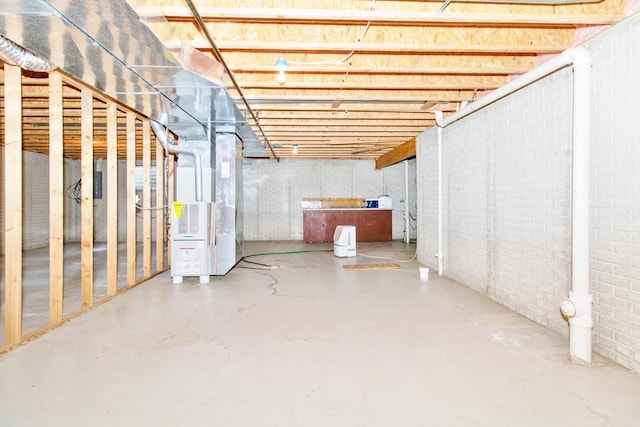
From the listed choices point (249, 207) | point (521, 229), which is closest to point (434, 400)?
point (521, 229)

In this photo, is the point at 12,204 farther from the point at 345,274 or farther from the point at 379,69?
the point at 345,274

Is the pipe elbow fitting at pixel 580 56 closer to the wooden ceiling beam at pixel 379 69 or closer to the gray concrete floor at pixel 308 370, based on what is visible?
the wooden ceiling beam at pixel 379 69

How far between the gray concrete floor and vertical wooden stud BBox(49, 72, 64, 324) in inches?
10.6

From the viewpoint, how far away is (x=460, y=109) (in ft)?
13.3

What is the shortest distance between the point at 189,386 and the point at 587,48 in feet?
11.4

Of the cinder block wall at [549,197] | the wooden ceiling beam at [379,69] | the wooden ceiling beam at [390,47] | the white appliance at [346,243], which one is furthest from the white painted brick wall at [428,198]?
the wooden ceiling beam at [390,47]

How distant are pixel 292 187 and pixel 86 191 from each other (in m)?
6.40

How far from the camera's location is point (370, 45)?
8.78 ft

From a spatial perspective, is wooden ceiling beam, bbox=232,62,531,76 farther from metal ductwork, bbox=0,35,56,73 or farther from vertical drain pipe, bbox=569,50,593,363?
metal ductwork, bbox=0,35,56,73

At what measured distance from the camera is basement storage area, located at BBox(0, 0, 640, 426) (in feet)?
5.99

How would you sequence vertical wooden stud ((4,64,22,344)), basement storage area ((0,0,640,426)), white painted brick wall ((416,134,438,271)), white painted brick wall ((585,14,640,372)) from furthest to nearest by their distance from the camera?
white painted brick wall ((416,134,438,271)) < vertical wooden stud ((4,64,22,344)) < white painted brick wall ((585,14,640,372)) < basement storage area ((0,0,640,426))

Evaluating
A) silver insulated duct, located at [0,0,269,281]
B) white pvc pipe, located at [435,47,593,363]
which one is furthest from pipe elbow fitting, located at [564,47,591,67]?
silver insulated duct, located at [0,0,269,281]

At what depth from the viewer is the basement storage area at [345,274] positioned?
183 cm

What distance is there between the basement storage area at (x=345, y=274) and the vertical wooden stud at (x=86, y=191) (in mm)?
20
